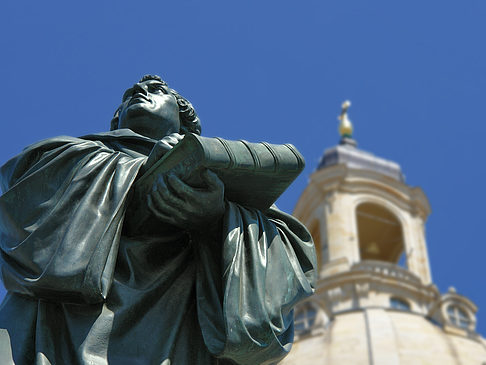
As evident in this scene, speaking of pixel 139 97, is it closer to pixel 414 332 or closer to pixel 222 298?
pixel 222 298

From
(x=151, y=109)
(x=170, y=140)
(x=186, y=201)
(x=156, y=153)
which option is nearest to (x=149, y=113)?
(x=151, y=109)

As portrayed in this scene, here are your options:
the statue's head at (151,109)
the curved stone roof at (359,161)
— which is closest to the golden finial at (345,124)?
the curved stone roof at (359,161)

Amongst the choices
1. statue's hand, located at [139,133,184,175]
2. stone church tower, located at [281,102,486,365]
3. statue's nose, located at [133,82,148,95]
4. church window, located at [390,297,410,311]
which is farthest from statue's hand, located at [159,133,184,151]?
church window, located at [390,297,410,311]

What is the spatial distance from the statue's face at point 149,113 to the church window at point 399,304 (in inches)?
2573

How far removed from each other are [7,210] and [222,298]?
0.80 meters

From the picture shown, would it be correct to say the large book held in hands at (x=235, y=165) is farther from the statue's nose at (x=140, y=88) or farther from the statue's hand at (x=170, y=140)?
the statue's nose at (x=140, y=88)

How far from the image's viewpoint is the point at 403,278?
67562 mm

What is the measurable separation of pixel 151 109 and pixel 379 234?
72323mm

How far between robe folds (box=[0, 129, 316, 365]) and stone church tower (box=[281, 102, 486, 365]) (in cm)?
6130

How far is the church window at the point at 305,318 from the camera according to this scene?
226 feet

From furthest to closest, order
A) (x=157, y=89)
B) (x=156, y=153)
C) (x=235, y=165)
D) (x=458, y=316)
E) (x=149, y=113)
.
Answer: (x=458, y=316) → (x=157, y=89) → (x=149, y=113) → (x=156, y=153) → (x=235, y=165)

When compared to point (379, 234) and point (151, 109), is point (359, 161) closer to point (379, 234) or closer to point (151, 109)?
point (379, 234)

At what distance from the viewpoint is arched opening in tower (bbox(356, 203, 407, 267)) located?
73.3 meters

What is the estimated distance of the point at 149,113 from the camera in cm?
518
